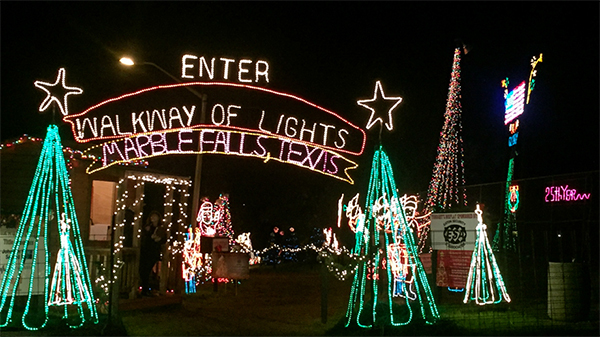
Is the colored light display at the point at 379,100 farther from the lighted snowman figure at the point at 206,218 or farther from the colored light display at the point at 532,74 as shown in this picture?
the lighted snowman figure at the point at 206,218

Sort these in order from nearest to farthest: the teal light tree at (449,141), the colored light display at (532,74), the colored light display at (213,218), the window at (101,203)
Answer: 1. the window at (101,203)
2. the teal light tree at (449,141)
3. the colored light display at (532,74)
4. the colored light display at (213,218)

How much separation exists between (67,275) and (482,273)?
23.6 feet

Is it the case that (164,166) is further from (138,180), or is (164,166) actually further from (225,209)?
(225,209)

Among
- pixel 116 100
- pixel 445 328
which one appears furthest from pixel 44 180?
pixel 445 328

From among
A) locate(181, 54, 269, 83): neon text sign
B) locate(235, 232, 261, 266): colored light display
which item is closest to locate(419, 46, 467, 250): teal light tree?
locate(181, 54, 269, 83): neon text sign

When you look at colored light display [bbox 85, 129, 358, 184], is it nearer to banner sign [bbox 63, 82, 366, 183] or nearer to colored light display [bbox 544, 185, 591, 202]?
banner sign [bbox 63, 82, 366, 183]

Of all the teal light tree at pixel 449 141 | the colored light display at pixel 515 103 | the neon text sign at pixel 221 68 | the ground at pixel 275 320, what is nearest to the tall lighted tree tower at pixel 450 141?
the teal light tree at pixel 449 141

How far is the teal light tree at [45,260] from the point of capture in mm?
8945

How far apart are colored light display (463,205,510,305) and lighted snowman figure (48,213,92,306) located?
6542 millimetres

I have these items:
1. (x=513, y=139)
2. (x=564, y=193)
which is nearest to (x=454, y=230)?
(x=513, y=139)

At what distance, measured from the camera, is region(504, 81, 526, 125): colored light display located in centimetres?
2094

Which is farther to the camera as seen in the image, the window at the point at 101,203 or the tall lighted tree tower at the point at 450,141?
the tall lighted tree tower at the point at 450,141

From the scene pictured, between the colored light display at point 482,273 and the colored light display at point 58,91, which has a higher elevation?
the colored light display at point 58,91

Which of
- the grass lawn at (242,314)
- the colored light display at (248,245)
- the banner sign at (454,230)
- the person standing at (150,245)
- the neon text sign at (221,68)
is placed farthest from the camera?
the colored light display at (248,245)
